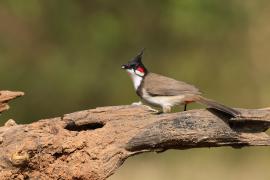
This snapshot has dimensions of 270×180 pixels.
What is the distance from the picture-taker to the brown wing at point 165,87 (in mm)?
5586

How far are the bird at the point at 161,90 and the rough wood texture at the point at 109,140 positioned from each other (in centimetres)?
33

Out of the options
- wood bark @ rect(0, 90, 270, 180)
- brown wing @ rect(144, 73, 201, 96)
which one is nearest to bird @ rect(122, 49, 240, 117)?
brown wing @ rect(144, 73, 201, 96)

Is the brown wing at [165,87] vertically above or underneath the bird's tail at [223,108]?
above

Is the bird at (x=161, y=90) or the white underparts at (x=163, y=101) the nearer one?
the bird at (x=161, y=90)

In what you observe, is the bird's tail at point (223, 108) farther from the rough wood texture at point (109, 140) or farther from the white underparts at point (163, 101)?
the white underparts at point (163, 101)

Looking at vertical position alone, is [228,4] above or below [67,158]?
above

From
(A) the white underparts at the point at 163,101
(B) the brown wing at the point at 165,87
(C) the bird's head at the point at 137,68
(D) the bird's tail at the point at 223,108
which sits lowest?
(A) the white underparts at the point at 163,101

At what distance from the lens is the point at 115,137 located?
17.0ft

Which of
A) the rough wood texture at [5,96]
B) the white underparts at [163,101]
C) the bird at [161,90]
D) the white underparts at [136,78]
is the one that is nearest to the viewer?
the rough wood texture at [5,96]

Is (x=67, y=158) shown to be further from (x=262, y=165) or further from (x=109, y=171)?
(x=262, y=165)

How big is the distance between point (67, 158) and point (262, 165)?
5048 mm

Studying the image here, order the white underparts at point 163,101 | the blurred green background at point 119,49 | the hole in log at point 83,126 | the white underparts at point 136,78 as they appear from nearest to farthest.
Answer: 1. the hole in log at point 83,126
2. the white underparts at point 163,101
3. the white underparts at point 136,78
4. the blurred green background at point 119,49

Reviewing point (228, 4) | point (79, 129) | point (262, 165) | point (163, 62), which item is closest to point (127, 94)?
point (163, 62)

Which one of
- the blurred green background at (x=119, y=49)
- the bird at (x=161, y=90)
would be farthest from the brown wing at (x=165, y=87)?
the blurred green background at (x=119, y=49)
